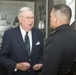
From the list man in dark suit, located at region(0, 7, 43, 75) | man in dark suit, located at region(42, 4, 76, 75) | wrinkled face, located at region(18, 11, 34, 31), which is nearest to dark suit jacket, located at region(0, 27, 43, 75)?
man in dark suit, located at region(0, 7, 43, 75)

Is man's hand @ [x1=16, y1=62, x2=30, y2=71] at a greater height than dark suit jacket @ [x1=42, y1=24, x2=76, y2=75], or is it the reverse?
dark suit jacket @ [x1=42, y1=24, x2=76, y2=75]

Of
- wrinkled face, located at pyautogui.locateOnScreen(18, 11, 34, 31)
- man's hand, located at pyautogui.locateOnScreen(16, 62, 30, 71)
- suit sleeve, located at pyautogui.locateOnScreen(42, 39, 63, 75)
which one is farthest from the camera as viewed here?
wrinkled face, located at pyautogui.locateOnScreen(18, 11, 34, 31)

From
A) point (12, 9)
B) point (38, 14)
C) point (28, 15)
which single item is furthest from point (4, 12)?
point (28, 15)

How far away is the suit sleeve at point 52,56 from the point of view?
2324mm

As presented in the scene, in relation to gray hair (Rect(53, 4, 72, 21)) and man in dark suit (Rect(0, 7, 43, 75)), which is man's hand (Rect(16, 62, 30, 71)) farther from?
gray hair (Rect(53, 4, 72, 21))

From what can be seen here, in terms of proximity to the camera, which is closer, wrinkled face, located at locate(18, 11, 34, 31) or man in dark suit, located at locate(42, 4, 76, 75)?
man in dark suit, located at locate(42, 4, 76, 75)

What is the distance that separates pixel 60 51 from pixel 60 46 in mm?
46

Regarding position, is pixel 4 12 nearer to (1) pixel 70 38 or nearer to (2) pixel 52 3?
(2) pixel 52 3

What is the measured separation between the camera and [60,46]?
2.31 meters

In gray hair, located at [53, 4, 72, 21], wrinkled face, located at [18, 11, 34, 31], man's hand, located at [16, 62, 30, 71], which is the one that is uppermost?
gray hair, located at [53, 4, 72, 21]

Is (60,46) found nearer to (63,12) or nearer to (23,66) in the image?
(63,12)

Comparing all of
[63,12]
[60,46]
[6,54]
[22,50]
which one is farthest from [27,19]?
[60,46]

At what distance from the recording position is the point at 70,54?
2.36 meters

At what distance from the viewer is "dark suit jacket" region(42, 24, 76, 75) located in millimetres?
2326
